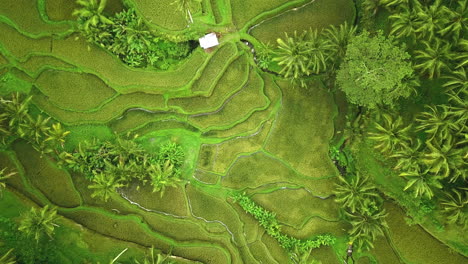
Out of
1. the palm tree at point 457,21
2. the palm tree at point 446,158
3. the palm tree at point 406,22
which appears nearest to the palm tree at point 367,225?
the palm tree at point 446,158

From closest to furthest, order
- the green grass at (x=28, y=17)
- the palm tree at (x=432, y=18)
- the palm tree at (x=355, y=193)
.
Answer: the palm tree at (x=432, y=18) < the palm tree at (x=355, y=193) < the green grass at (x=28, y=17)

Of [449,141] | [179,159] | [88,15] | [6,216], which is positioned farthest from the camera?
[179,159]

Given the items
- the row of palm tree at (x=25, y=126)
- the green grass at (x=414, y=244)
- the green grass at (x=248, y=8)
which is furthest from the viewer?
the green grass at (x=248, y=8)

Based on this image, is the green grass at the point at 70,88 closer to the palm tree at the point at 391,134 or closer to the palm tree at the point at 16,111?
the palm tree at the point at 16,111

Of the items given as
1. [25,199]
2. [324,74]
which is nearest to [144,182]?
[25,199]

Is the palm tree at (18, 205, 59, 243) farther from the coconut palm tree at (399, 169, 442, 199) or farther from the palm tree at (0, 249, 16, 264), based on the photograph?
the coconut palm tree at (399, 169, 442, 199)

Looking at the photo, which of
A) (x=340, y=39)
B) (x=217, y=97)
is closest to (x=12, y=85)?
(x=217, y=97)

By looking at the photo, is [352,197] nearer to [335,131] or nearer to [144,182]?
[335,131]
